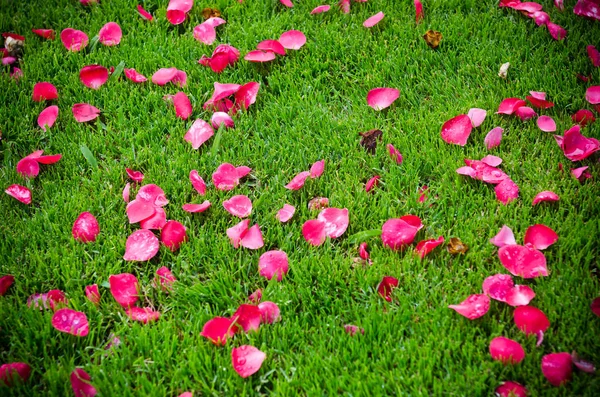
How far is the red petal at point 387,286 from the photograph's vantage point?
6.59 ft

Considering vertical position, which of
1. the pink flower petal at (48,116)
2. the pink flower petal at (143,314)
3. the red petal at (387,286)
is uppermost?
the pink flower petal at (48,116)

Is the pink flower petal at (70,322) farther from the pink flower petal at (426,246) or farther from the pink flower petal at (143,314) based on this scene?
the pink flower petal at (426,246)

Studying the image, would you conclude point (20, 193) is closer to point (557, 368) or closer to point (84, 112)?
point (84, 112)

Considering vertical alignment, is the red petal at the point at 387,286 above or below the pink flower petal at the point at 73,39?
below

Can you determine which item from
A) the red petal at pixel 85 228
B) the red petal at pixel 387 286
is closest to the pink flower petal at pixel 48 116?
the red petal at pixel 85 228

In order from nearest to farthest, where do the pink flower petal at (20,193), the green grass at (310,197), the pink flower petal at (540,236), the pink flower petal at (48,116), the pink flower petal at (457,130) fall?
the green grass at (310,197) < the pink flower petal at (540,236) < the pink flower petal at (20,193) < the pink flower petal at (457,130) < the pink flower petal at (48,116)

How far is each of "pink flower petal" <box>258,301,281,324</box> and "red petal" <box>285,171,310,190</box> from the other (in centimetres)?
56

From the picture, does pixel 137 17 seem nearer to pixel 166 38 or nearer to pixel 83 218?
pixel 166 38

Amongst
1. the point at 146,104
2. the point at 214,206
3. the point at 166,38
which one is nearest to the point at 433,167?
the point at 214,206

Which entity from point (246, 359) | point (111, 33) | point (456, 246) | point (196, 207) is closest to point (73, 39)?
point (111, 33)

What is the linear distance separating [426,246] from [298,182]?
555 mm

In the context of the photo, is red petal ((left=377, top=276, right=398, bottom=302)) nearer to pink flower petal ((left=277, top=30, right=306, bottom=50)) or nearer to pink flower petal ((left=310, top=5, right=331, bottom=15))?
pink flower petal ((left=277, top=30, right=306, bottom=50))

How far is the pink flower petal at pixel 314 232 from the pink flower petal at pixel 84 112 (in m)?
1.15

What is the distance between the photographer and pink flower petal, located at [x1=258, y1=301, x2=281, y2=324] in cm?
195
